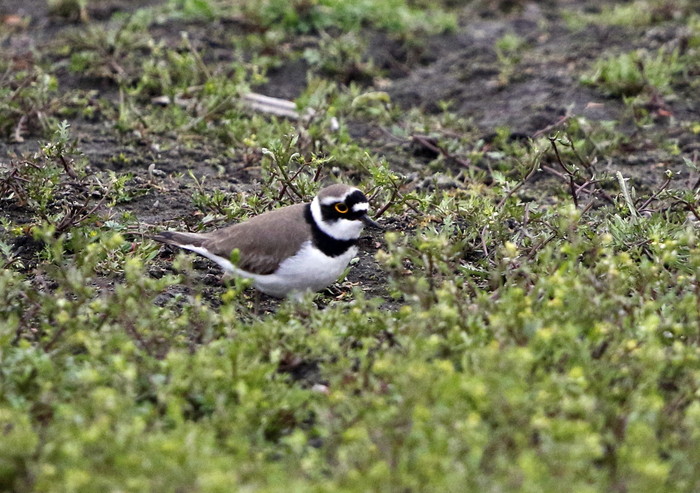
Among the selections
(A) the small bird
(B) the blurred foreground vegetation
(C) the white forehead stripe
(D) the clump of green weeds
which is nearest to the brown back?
(A) the small bird

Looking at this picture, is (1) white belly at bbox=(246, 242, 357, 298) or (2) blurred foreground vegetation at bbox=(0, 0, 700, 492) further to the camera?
(1) white belly at bbox=(246, 242, 357, 298)

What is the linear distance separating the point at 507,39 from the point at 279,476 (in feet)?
26.5

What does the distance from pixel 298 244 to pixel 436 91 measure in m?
4.40

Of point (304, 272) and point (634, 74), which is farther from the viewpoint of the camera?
point (634, 74)

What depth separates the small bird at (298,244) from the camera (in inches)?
242

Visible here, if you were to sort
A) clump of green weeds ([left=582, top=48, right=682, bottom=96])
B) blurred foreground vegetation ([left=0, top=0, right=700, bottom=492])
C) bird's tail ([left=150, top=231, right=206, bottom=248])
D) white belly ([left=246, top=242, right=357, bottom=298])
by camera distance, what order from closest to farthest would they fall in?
blurred foreground vegetation ([left=0, top=0, right=700, bottom=492]) → white belly ([left=246, top=242, right=357, bottom=298]) → bird's tail ([left=150, top=231, right=206, bottom=248]) → clump of green weeds ([left=582, top=48, right=682, bottom=96])

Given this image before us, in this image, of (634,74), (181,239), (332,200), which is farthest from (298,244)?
(634,74)

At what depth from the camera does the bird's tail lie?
6473mm

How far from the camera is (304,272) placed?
6.13 meters

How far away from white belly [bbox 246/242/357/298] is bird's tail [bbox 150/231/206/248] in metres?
0.49

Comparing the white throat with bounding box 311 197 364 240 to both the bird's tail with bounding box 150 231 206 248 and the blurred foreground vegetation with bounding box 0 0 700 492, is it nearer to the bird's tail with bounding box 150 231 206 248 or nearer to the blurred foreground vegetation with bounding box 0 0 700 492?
the blurred foreground vegetation with bounding box 0 0 700 492

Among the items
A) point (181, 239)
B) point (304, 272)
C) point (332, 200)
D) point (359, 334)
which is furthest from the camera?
point (181, 239)

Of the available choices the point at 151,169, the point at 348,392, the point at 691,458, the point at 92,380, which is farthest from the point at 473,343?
the point at 151,169

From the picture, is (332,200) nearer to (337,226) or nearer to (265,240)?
(337,226)
